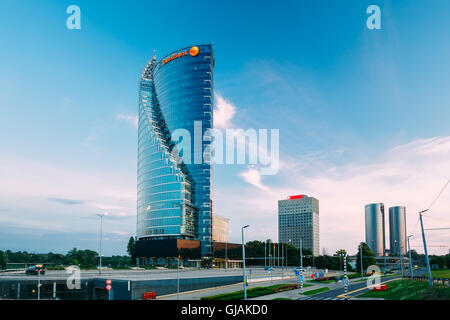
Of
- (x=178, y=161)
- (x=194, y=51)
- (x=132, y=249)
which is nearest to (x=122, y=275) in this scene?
(x=178, y=161)

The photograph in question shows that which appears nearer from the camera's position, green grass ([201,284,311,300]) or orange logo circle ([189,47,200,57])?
green grass ([201,284,311,300])

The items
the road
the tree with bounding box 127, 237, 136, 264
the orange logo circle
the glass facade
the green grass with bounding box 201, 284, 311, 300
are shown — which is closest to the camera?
the green grass with bounding box 201, 284, 311, 300

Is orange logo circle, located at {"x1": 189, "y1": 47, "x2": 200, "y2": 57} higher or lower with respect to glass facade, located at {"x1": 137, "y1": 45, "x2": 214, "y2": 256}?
higher

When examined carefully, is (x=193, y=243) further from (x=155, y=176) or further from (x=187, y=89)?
(x=187, y=89)

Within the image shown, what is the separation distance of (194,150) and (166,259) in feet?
189

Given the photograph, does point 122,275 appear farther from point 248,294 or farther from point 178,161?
point 178,161

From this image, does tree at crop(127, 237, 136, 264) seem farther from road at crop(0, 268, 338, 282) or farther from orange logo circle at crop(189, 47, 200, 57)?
orange logo circle at crop(189, 47, 200, 57)

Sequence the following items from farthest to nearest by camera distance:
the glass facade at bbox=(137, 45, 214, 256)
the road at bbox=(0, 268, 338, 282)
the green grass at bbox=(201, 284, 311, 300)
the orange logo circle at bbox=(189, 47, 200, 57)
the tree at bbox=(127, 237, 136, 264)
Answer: the orange logo circle at bbox=(189, 47, 200, 57) → the tree at bbox=(127, 237, 136, 264) → the glass facade at bbox=(137, 45, 214, 256) → the road at bbox=(0, 268, 338, 282) → the green grass at bbox=(201, 284, 311, 300)

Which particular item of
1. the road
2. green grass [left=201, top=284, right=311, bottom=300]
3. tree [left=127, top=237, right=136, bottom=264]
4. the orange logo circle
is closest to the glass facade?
the orange logo circle

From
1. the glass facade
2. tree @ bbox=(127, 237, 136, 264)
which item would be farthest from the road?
tree @ bbox=(127, 237, 136, 264)

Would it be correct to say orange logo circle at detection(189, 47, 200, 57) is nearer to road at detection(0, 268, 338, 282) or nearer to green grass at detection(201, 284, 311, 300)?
road at detection(0, 268, 338, 282)

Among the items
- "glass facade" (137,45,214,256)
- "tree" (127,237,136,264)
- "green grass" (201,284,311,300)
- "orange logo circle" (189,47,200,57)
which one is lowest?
"tree" (127,237,136,264)

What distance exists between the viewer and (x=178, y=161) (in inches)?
7185

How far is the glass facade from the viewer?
567 feet
